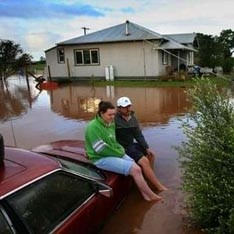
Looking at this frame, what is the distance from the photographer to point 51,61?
1203 inches

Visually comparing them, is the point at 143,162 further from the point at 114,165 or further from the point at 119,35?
the point at 119,35

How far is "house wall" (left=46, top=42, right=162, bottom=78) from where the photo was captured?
1049 inches

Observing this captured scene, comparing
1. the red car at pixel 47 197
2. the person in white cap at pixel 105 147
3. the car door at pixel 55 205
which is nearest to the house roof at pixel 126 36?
the person in white cap at pixel 105 147

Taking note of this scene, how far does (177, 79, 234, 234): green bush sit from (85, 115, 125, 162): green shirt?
1.10 meters

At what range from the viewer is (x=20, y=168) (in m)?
3.34

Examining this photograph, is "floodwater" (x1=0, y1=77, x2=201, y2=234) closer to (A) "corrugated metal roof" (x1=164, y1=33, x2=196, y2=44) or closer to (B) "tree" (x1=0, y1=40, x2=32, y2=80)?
(B) "tree" (x1=0, y1=40, x2=32, y2=80)

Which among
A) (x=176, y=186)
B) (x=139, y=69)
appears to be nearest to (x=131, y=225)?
(x=176, y=186)

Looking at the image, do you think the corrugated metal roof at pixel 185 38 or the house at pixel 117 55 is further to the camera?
the corrugated metal roof at pixel 185 38

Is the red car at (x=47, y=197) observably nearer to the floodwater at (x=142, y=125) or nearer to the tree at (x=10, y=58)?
the floodwater at (x=142, y=125)

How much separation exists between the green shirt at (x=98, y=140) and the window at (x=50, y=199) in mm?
1165

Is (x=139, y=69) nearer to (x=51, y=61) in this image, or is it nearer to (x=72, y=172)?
(x=51, y=61)

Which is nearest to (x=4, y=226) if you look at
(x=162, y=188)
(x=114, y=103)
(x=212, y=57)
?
(x=162, y=188)

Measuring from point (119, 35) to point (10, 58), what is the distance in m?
10.3

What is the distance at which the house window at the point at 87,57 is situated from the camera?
28.8 m
